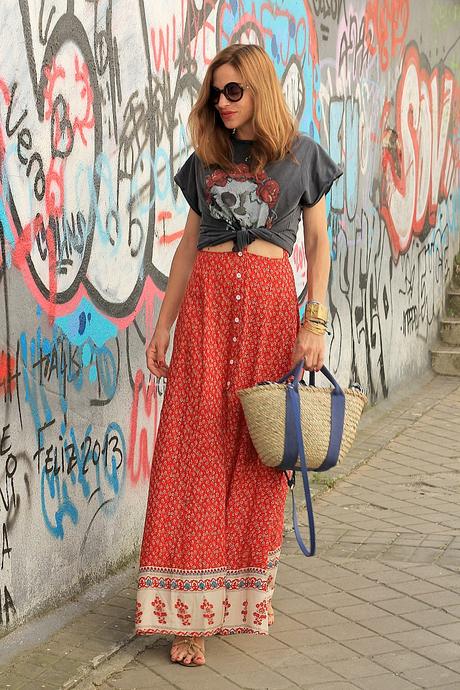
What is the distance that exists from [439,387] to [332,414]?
612 centimetres

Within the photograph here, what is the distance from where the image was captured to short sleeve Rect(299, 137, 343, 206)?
161 inches

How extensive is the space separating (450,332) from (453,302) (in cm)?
50

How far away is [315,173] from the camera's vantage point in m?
4.12

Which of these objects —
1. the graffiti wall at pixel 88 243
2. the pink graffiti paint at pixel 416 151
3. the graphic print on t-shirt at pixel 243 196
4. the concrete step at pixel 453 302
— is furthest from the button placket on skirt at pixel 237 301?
the concrete step at pixel 453 302

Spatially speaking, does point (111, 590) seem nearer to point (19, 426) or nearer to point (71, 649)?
point (71, 649)

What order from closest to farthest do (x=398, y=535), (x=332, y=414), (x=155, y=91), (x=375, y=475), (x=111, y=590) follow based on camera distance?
(x=332, y=414)
(x=111, y=590)
(x=155, y=91)
(x=398, y=535)
(x=375, y=475)

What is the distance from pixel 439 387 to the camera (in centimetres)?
987

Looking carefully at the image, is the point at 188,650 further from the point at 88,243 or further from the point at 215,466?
the point at 88,243

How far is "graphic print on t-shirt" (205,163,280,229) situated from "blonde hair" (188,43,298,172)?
34mm

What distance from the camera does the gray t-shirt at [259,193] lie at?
4.05 metres

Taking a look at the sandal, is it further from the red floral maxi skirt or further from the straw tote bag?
the straw tote bag

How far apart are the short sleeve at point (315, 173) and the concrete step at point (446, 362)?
6494 millimetres

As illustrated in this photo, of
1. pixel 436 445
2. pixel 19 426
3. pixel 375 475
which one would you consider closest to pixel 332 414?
pixel 19 426

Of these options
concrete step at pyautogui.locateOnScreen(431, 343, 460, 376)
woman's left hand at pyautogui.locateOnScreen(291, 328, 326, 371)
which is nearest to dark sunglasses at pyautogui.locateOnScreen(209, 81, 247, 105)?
woman's left hand at pyautogui.locateOnScreen(291, 328, 326, 371)
